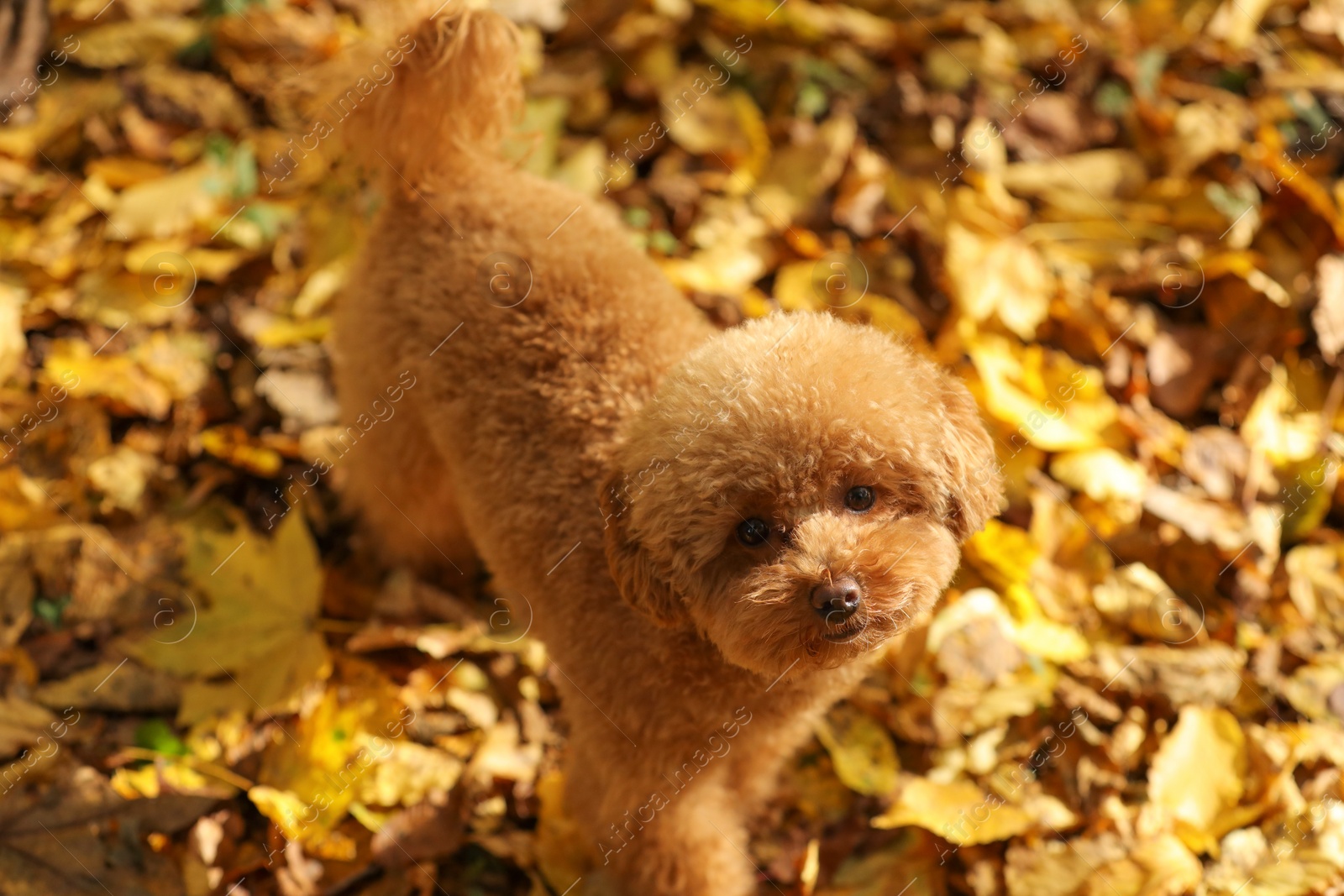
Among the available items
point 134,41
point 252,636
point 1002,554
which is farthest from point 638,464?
point 134,41

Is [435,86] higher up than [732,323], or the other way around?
[435,86]

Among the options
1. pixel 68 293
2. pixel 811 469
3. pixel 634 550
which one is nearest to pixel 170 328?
pixel 68 293

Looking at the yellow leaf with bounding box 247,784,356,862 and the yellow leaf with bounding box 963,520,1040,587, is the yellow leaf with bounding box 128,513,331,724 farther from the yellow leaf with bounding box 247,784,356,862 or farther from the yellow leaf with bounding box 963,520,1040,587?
the yellow leaf with bounding box 963,520,1040,587

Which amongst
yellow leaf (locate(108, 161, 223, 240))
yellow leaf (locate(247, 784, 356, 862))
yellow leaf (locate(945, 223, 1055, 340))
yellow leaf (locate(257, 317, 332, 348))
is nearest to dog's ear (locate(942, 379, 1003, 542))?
yellow leaf (locate(945, 223, 1055, 340))

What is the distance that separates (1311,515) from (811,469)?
1.92 meters

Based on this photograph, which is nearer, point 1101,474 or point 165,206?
point 1101,474

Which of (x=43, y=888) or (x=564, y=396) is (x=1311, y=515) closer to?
(x=564, y=396)

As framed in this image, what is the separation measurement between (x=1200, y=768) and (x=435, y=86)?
2.66m

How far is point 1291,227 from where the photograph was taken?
3371 mm

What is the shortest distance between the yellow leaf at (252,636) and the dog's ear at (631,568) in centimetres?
124

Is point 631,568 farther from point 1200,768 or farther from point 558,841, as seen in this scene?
point 1200,768

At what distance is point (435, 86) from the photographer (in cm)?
254

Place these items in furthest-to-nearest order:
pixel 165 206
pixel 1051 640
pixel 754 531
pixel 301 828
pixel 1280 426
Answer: pixel 165 206 < pixel 1280 426 < pixel 1051 640 < pixel 301 828 < pixel 754 531

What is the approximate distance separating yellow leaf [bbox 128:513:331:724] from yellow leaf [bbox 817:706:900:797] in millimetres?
1472
